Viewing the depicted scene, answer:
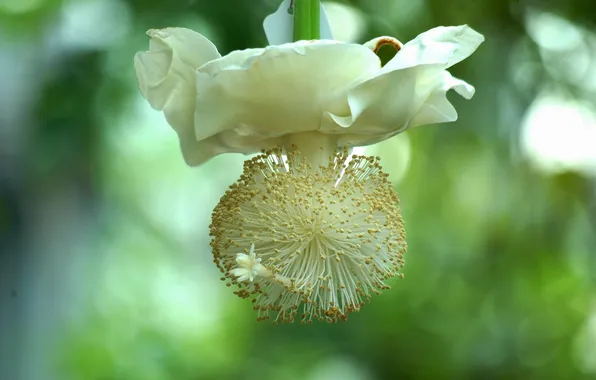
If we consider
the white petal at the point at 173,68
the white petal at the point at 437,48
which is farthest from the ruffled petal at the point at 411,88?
the white petal at the point at 173,68

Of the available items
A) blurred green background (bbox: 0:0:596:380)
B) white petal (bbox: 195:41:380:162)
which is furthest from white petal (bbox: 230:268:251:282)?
blurred green background (bbox: 0:0:596:380)

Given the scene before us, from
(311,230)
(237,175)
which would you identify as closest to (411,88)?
(311,230)

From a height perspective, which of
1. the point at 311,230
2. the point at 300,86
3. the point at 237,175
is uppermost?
the point at 300,86

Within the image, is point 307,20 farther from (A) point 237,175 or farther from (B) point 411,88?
(A) point 237,175

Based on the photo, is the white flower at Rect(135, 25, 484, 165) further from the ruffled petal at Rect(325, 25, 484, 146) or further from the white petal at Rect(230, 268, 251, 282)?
the white petal at Rect(230, 268, 251, 282)

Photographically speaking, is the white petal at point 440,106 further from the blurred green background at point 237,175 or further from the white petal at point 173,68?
the blurred green background at point 237,175

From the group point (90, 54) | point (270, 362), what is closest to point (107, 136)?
point (90, 54)
